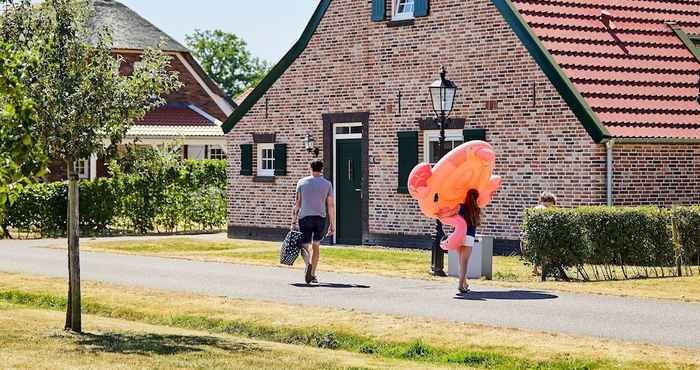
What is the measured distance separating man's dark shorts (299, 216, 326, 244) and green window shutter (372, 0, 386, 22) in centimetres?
979

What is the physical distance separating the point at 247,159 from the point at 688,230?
12.9 metres

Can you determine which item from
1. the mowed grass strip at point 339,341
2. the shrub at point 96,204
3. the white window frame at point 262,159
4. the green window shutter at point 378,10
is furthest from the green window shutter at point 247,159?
the mowed grass strip at point 339,341

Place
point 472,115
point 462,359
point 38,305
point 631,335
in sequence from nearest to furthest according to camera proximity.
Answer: point 462,359
point 631,335
point 38,305
point 472,115

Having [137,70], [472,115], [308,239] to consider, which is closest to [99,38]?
[137,70]

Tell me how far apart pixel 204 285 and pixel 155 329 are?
4.02 m

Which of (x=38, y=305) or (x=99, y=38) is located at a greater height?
(x=99, y=38)

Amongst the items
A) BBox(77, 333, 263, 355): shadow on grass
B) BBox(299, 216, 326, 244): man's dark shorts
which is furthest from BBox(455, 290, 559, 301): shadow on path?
BBox(77, 333, 263, 355): shadow on grass

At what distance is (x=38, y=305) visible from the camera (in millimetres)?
18859

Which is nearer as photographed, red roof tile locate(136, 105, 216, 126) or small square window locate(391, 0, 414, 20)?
small square window locate(391, 0, 414, 20)

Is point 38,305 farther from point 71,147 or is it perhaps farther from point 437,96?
point 437,96

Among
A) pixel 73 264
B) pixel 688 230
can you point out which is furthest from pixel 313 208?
pixel 688 230

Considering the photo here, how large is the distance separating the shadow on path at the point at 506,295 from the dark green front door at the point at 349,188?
448 inches

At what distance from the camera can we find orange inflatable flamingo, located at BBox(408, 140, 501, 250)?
19.9 metres

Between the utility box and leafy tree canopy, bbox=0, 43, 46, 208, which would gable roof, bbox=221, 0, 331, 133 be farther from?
leafy tree canopy, bbox=0, 43, 46, 208
